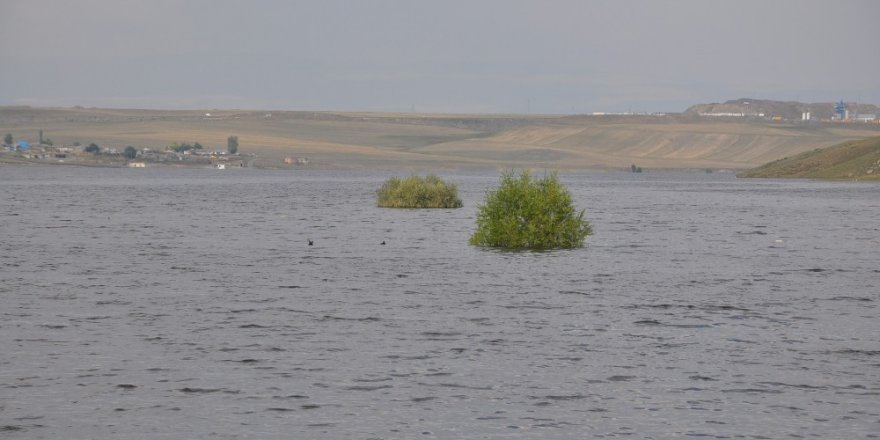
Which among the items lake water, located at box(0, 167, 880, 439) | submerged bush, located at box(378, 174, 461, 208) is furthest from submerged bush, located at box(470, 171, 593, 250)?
submerged bush, located at box(378, 174, 461, 208)

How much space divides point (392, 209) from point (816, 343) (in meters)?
69.5

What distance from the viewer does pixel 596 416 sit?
22.1 metres

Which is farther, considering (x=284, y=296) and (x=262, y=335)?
(x=284, y=296)

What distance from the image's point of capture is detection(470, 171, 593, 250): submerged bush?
5334cm

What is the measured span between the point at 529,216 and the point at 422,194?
4297 cm

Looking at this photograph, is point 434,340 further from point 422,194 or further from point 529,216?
point 422,194

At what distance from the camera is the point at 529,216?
54594 mm

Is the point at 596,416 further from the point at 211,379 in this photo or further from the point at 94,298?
the point at 94,298

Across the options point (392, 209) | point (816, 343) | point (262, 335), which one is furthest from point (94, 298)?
point (392, 209)

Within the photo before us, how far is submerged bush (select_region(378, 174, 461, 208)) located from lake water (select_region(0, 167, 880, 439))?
113 ft

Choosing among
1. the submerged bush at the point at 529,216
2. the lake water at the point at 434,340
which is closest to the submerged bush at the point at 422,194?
the lake water at the point at 434,340

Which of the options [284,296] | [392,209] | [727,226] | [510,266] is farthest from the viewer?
[392,209]

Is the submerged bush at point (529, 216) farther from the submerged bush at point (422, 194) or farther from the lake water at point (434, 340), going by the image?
the submerged bush at point (422, 194)

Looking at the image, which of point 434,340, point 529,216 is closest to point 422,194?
point 529,216
